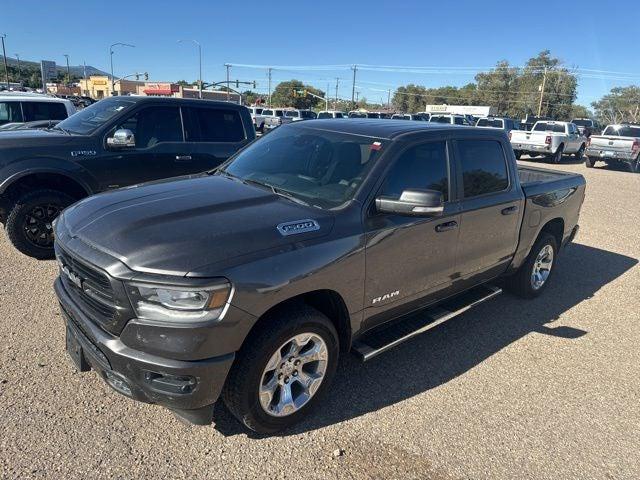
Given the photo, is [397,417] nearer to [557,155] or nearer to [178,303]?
[178,303]

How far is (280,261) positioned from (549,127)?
23.6 meters

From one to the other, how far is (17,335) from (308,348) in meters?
2.58

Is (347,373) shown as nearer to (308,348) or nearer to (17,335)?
(308,348)

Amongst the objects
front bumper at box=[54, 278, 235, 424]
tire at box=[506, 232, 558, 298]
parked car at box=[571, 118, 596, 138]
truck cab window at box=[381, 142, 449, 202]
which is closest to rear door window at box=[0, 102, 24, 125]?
front bumper at box=[54, 278, 235, 424]

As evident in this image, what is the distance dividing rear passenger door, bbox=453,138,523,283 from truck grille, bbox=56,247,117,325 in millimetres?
2673

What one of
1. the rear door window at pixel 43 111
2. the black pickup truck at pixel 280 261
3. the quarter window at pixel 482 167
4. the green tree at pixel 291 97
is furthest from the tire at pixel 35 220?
the green tree at pixel 291 97

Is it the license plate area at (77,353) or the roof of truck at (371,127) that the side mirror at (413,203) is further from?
the license plate area at (77,353)

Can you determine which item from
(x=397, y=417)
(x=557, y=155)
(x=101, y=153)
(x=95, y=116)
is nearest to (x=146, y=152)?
(x=101, y=153)

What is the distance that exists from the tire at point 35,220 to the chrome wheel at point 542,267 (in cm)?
550

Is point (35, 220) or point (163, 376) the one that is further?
point (35, 220)

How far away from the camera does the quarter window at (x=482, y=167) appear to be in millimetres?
3977

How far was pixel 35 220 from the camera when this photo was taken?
545 centimetres

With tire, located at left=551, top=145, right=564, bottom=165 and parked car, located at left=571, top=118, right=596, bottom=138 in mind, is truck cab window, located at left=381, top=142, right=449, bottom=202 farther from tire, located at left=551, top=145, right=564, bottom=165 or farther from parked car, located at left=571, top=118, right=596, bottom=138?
parked car, located at left=571, top=118, right=596, bottom=138

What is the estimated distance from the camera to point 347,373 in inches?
142
